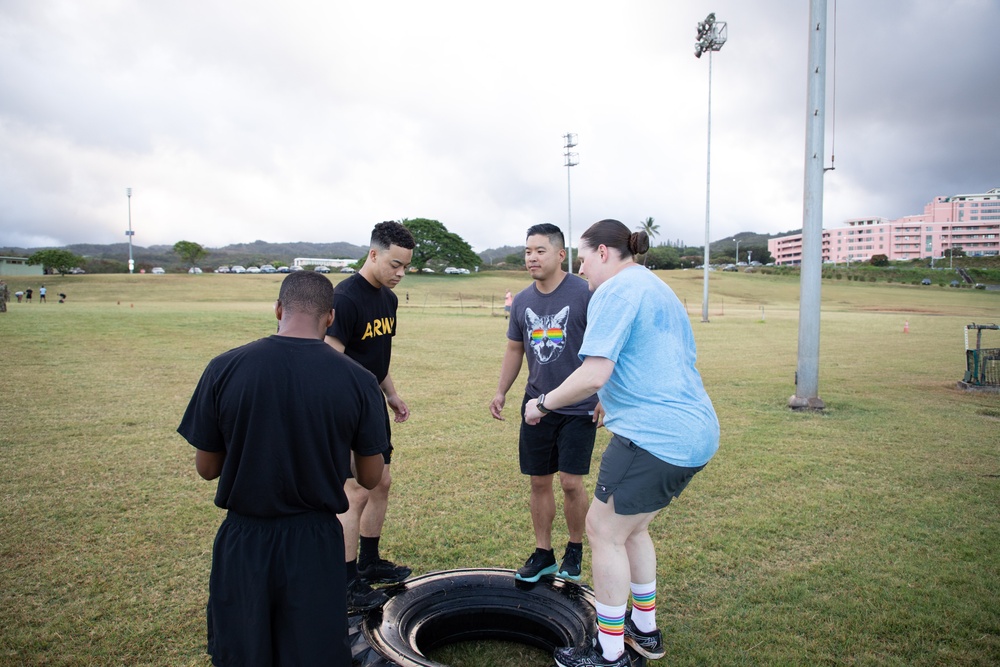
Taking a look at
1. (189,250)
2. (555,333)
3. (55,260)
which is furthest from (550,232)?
(189,250)

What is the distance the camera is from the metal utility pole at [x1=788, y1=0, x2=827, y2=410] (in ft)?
32.1

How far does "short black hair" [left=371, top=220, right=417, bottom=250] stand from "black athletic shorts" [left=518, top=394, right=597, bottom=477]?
1.37 metres

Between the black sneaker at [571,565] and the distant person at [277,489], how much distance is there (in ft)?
6.53

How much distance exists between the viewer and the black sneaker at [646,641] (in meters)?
3.21

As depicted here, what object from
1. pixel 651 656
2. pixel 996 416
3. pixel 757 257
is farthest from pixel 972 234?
pixel 651 656

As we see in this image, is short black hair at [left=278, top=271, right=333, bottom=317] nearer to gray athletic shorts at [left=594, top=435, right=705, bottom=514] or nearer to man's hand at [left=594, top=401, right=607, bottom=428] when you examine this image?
gray athletic shorts at [left=594, top=435, right=705, bottom=514]

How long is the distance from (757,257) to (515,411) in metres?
191

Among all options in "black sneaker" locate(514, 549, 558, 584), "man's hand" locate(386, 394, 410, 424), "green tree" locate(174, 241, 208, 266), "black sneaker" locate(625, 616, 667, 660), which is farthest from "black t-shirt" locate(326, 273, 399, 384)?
"green tree" locate(174, 241, 208, 266)

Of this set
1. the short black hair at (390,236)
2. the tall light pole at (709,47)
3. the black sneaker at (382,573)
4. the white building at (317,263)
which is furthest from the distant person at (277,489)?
the white building at (317,263)

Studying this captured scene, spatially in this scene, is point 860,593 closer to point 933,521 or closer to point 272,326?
point 933,521

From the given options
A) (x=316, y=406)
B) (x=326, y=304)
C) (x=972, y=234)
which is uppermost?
(x=972, y=234)

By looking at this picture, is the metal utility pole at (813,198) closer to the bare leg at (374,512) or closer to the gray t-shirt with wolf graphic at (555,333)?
the gray t-shirt with wolf graphic at (555,333)

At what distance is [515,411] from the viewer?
1007 centimetres

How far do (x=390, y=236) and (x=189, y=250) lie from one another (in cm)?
11832
